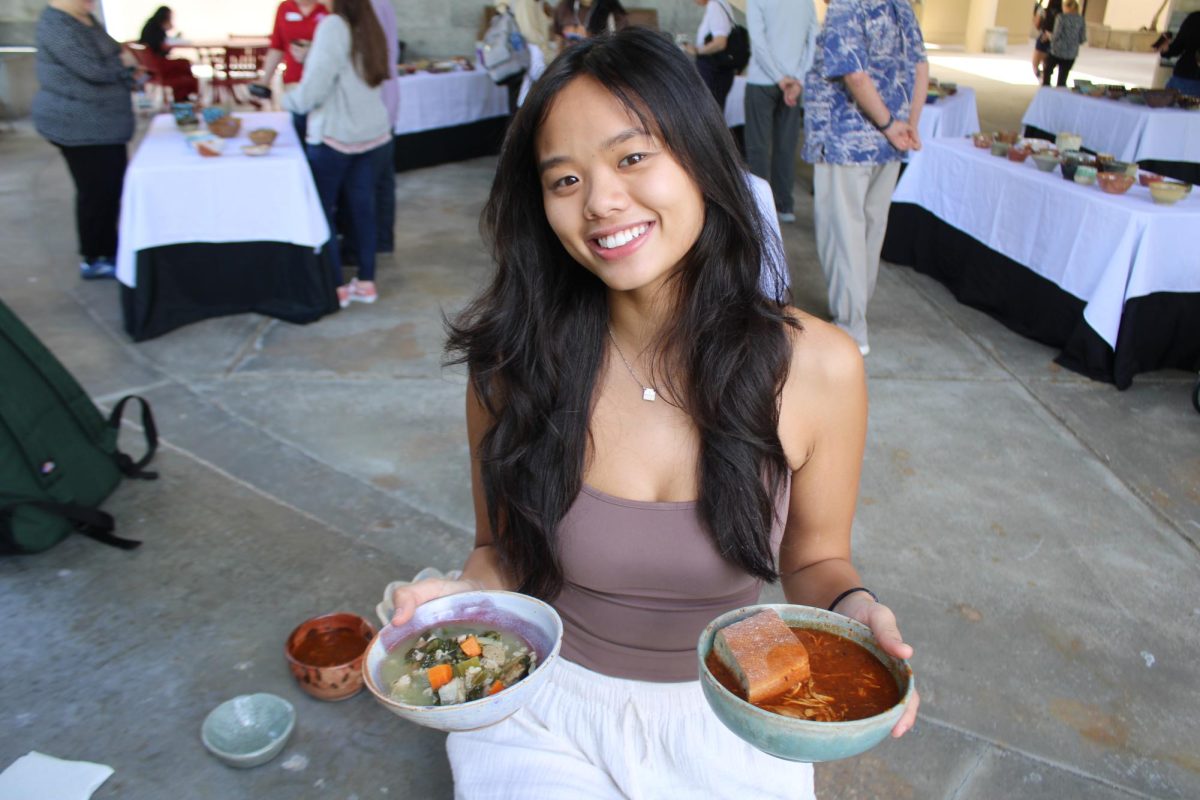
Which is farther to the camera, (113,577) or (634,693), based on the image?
(113,577)

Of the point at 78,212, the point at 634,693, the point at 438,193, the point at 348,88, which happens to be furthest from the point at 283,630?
the point at 438,193

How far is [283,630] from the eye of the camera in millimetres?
2408

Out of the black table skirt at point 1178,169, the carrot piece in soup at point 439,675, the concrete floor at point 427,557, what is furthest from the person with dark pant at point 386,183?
the black table skirt at point 1178,169

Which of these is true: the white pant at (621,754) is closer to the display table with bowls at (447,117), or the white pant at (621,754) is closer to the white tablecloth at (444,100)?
the display table with bowls at (447,117)

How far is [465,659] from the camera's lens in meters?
1.19

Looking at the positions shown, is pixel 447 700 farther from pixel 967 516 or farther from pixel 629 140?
pixel 967 516

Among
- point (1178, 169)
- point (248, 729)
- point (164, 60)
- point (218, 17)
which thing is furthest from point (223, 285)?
point (218, 17)

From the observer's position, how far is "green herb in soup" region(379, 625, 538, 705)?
1.14 meters

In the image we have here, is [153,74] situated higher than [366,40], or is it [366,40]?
[366,40]

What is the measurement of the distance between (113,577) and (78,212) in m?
3.19

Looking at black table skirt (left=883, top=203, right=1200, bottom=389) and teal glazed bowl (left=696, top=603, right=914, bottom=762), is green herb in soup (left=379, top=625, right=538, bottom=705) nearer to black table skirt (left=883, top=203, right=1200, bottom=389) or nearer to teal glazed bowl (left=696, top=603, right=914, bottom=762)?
teal glazed bowl (left=696, top=603, right=914, bottom=762)

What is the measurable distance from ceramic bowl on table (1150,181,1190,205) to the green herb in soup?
3.73m

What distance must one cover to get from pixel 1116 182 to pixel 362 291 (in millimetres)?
3687

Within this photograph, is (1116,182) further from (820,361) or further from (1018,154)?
(820,361)
